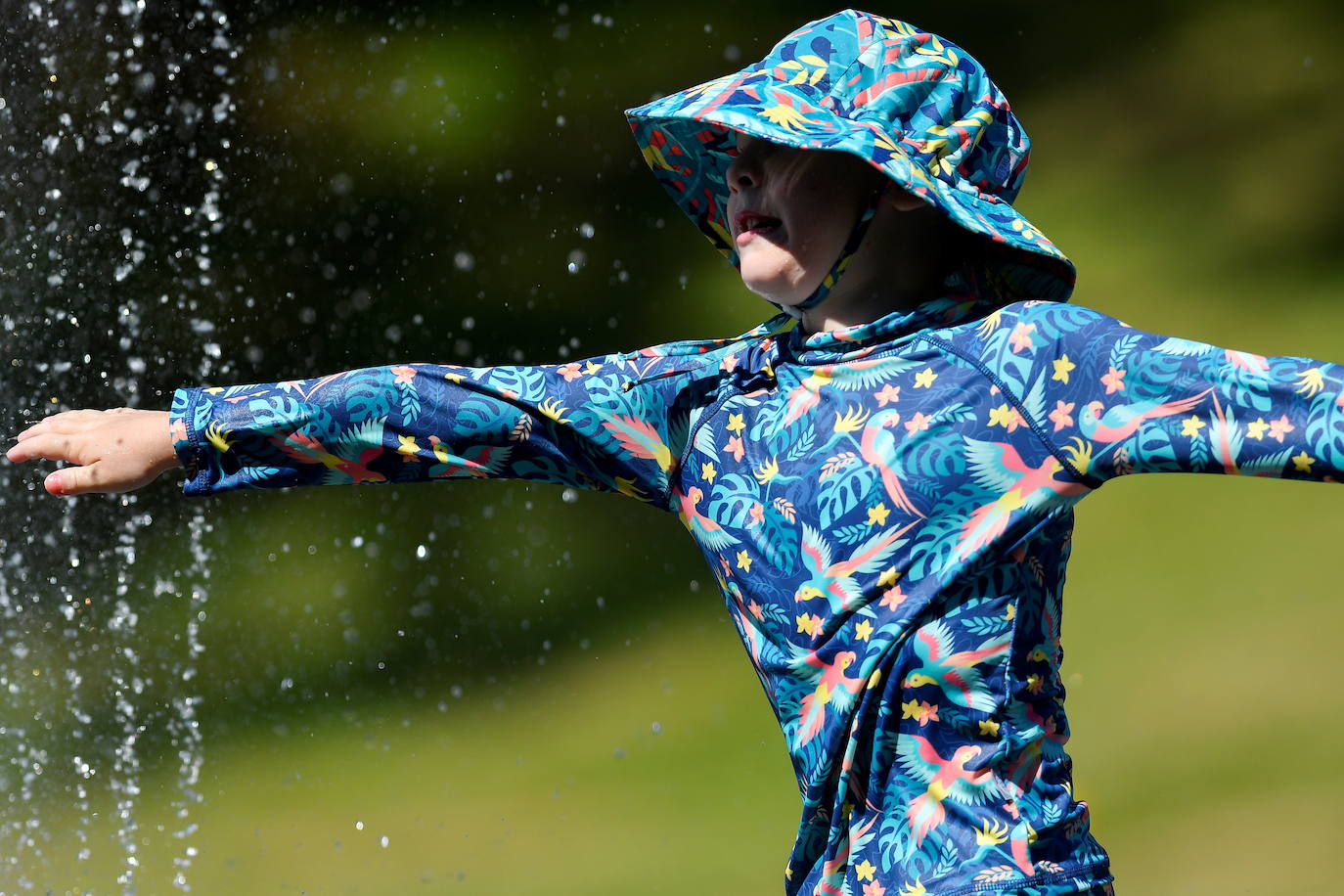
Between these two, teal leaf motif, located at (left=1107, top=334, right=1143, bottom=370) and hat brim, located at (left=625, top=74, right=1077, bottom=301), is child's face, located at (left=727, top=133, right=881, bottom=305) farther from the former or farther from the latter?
teal leaf motif, located at (left=1107, top=334, right=1143, bottom=370)

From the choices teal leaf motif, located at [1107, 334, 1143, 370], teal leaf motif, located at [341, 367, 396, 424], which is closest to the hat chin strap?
teal leaf motif, located at [1107, 334, 1143, 370]

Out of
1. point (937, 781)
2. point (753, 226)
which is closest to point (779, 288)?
point (753, 226)

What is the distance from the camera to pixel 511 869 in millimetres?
3199

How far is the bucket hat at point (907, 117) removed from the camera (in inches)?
50.9

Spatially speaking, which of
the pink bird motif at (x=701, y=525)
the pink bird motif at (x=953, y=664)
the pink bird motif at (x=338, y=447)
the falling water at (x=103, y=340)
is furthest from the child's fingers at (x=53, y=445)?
the falling water at (x=103, y=340)

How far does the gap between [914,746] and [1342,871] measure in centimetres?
190

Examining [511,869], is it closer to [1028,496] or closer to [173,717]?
[173,717]

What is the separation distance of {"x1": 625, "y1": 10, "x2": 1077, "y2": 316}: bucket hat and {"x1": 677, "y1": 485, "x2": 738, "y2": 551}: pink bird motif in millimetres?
192

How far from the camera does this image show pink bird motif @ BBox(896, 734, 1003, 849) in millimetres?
1243

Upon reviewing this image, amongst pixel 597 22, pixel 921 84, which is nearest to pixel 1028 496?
pixel 921 84

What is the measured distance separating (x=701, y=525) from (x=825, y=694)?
186 mm

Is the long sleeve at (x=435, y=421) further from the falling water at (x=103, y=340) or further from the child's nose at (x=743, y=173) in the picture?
the falling water at (x=103, y=340)

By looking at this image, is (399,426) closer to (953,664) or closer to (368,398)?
(368,398)

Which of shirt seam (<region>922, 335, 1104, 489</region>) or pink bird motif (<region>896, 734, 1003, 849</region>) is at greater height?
shirt seam (<region>922, 335, 1104, 489</region>)
